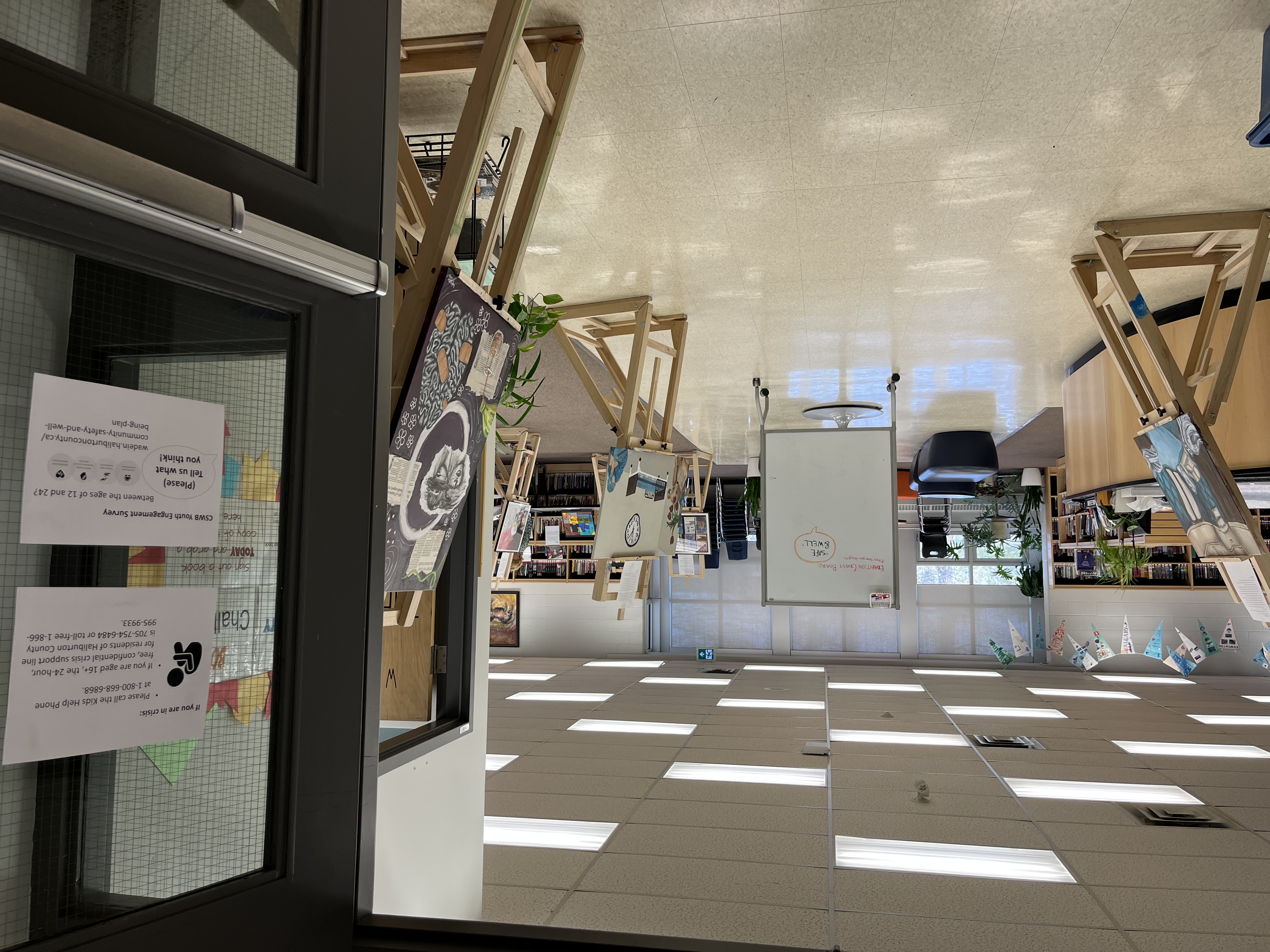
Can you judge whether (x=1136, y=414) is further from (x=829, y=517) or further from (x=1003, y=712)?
(x=1003, y=712)

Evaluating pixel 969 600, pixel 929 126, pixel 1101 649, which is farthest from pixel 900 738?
pixel 969 600

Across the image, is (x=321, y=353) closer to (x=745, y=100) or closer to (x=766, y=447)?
(x=745, y=100)

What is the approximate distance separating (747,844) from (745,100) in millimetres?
3760

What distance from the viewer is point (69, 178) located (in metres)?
1.02

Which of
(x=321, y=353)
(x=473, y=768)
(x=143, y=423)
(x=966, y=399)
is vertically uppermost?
(x=966, y=399)

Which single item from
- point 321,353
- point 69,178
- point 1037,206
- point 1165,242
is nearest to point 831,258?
point 1037,206

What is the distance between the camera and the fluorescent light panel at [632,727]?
8148 millimetres

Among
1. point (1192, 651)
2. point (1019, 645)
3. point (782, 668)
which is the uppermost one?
point (1192, 651)

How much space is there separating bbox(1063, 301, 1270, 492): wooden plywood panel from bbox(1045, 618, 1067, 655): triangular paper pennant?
7.80 meters

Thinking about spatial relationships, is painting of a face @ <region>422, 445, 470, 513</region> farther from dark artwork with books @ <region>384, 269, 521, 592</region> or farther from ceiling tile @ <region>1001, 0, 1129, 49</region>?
ceiling tile @ <region>1001, 0, 1129, 49</region>

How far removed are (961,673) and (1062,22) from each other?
1229 cm

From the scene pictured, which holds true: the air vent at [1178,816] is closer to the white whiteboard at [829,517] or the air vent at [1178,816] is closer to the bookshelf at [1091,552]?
the white whiteboard at [829,517]

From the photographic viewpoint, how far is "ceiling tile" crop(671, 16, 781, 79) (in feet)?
10.5

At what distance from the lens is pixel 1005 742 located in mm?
7617
